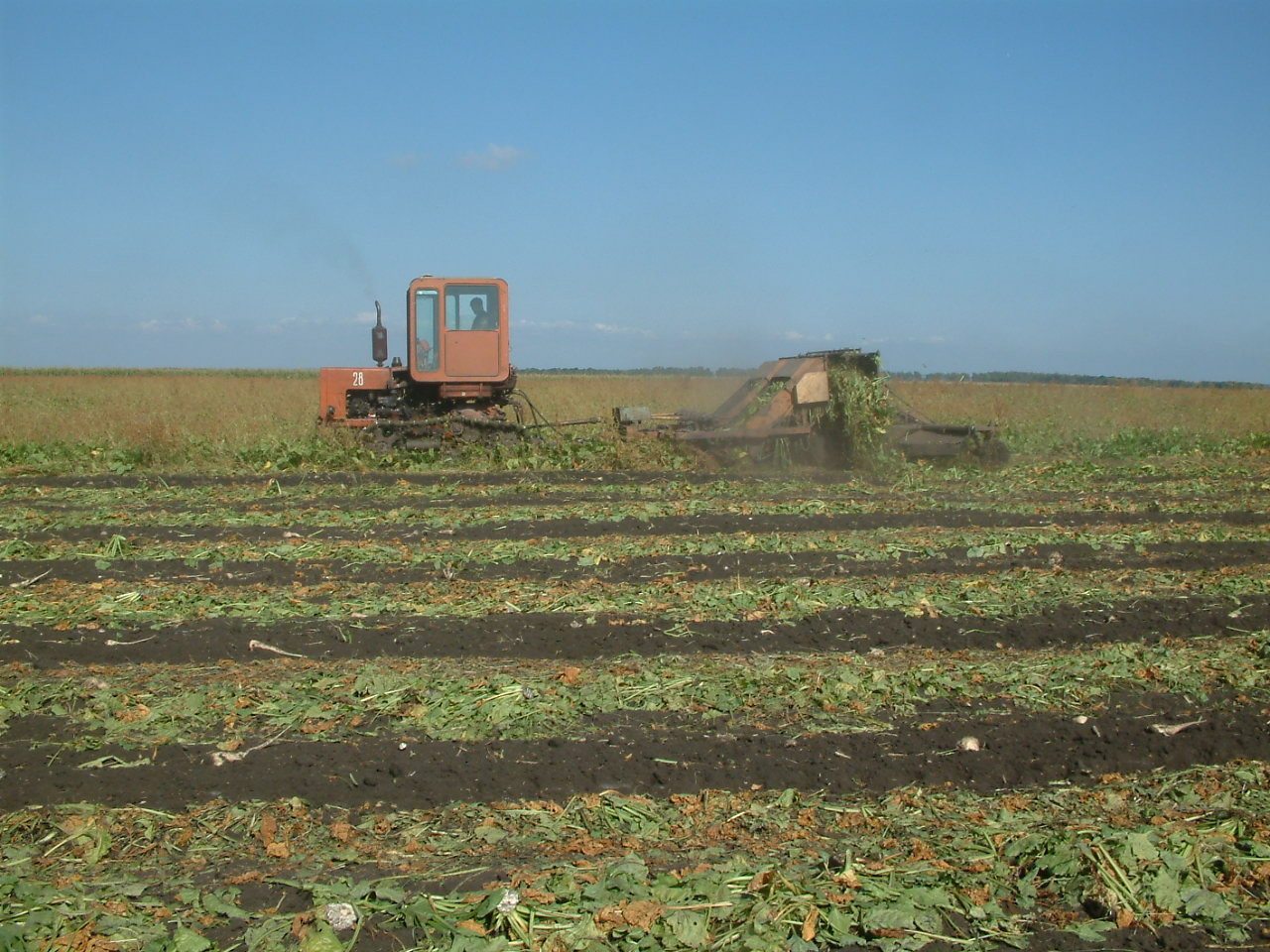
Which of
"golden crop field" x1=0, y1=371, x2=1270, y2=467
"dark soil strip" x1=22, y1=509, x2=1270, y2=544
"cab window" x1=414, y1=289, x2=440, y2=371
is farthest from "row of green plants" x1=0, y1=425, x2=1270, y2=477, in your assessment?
"dark soil strip" x1=22, y1=509, x2=1270, y2=544

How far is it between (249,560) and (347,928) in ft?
21.7

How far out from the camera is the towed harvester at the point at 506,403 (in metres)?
16.4

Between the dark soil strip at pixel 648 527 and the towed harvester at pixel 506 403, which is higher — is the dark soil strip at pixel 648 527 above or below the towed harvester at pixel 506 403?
below

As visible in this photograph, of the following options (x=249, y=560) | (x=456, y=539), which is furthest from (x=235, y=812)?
(x=456, y=539)

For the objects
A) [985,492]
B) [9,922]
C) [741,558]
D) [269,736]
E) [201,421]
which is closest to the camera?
[9,922]

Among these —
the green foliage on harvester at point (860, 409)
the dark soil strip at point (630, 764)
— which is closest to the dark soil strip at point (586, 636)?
the dark soil strip at point (630, 764)

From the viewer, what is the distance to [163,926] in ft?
12.3

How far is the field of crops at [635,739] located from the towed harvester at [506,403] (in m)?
5.49

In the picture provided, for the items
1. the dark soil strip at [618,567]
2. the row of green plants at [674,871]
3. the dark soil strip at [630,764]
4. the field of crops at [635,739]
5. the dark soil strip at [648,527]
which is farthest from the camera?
the dark soil strip at [648,527]

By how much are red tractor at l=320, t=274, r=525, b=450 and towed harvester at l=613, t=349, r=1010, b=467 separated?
2442 millimetres

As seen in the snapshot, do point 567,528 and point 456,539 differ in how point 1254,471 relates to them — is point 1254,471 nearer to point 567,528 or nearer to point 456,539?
point 567,528

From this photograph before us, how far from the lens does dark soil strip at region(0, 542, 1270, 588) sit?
916 cm

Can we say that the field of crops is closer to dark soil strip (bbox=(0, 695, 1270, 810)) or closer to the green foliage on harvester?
dark soil strip (bbox=(0, 695, 1270, 810))

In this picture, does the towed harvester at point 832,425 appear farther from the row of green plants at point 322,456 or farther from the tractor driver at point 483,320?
the tractor driver at point 483,320
